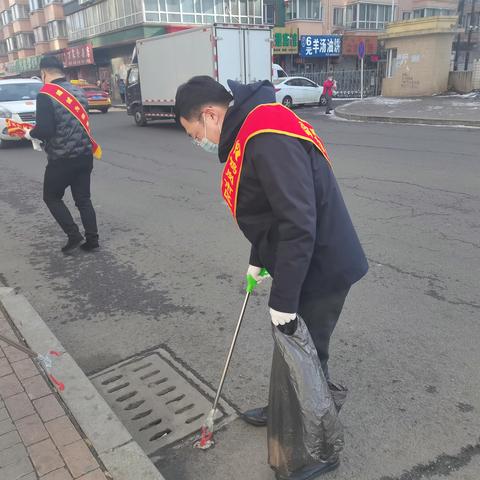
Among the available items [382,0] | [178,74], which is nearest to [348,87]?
[178,74]

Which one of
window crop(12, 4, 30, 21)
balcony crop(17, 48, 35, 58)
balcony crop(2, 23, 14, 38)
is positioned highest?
window crop(12, 4, 30, 21)

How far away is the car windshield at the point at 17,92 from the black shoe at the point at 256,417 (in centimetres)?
1279

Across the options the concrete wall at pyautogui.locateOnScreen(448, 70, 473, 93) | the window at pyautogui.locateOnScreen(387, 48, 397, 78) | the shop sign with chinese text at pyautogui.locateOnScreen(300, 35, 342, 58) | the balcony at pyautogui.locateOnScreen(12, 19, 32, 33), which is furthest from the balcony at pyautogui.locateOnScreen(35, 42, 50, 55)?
the concrete wall at pyautogui.locateOnScreen(448, 70, 473, 93)

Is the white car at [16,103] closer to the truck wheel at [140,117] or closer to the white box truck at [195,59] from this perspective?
the white box truck at [195,59]

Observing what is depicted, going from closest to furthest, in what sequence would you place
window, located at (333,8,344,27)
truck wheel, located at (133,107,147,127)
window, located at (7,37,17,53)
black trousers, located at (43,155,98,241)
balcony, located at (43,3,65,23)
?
black trousers, located at (43,155,98,241) < truck wheel, located at (133,107,147,127) < window, located at (333,8,344,27) < balcony, located at (43,3,65,23) < window, located at (7,37,17,53)

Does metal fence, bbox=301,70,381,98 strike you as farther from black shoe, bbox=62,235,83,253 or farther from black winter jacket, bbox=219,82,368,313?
black winter jacket, bbox=219,82,368,313

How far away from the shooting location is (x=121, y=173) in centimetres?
945

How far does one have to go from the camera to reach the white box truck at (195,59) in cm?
1504

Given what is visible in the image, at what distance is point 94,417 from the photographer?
2.59 meters

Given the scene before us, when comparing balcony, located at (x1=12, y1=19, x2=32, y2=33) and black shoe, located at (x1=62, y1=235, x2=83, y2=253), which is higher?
balcony, located at (x1=12, y1=19, x2=32, y2=33)

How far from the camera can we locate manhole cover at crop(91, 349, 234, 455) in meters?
2.60

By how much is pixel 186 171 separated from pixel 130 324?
19.1 feet

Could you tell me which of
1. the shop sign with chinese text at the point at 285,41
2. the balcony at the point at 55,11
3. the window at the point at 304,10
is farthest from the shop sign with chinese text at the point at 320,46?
the balcony at the point at 55,11

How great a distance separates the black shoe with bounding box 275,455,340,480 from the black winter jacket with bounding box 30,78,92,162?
382cm
